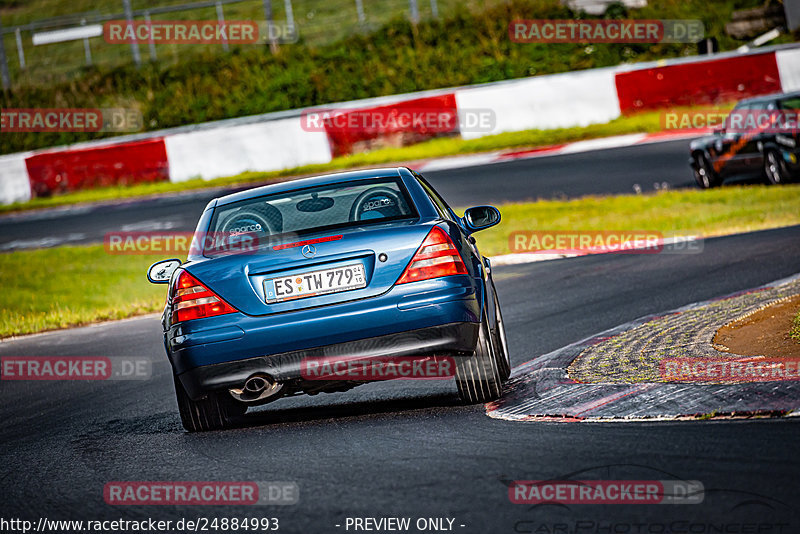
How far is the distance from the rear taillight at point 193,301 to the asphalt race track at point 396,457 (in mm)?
672

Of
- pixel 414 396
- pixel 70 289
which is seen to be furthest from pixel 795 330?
pixel 70 289

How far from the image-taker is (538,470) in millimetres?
4762

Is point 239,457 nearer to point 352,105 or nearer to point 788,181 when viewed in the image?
point 788,181

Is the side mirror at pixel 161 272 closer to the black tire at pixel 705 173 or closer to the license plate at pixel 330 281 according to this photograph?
the license plate at pixel 330 281

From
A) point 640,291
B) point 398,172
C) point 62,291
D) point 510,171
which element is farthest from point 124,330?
point 510,171

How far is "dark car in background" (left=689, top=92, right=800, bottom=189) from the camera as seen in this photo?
1722 centimetres

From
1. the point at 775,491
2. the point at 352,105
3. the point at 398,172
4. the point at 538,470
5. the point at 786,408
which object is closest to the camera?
the point at 775,491

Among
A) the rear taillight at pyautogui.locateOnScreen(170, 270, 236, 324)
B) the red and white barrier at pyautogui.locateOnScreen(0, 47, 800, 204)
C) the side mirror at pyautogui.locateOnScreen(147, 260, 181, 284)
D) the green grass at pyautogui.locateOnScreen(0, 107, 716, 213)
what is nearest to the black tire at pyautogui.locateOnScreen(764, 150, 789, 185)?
the green grass at pyautogui.locateOnScreen(0, 107, 716, 213)

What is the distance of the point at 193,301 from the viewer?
628 centimetres

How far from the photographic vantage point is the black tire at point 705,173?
18.4m

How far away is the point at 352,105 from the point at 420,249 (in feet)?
67.6

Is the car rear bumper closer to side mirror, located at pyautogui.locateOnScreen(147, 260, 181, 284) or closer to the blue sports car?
the blue sports car

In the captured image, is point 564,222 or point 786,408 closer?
point 786,408

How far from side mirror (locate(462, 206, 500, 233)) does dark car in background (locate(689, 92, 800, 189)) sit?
1068 cm
